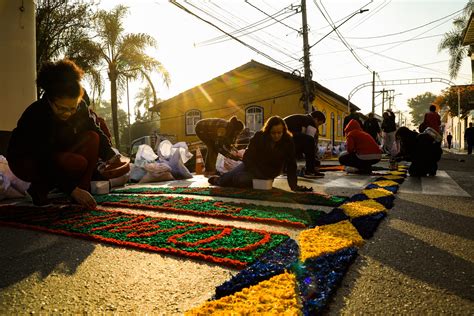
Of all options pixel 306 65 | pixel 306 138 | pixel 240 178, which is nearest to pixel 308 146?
pixel 306 138

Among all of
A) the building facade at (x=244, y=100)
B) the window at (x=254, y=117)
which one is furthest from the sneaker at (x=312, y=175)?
the window at (x=254, y=117)

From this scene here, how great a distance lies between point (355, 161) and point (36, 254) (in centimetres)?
566

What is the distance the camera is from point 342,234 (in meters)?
1.92

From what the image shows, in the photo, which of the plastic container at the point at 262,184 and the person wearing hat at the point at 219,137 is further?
the person wearing hat at the point at 219,137

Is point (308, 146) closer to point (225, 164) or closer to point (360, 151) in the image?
point (360, 151)

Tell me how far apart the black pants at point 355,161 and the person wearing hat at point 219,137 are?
2143mm

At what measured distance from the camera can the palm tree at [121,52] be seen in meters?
13.3

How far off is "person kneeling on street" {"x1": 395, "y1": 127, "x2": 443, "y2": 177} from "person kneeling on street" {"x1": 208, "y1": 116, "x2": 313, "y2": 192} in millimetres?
3083

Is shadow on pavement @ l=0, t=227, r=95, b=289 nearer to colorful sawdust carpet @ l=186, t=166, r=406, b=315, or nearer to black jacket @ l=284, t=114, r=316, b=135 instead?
colorful sawdust carpet @ l=186, t=166, r=406, b=315

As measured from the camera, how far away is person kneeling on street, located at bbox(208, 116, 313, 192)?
3867mm

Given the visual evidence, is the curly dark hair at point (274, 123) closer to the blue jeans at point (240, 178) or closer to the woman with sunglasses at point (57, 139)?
the blue jeans at point (240, 178)

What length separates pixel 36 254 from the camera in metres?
1.66

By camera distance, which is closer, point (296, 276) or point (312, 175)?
point (296, 276)

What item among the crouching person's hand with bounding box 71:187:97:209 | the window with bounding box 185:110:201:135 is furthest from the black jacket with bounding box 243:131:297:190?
the window with bounding box 185:110:201:135
